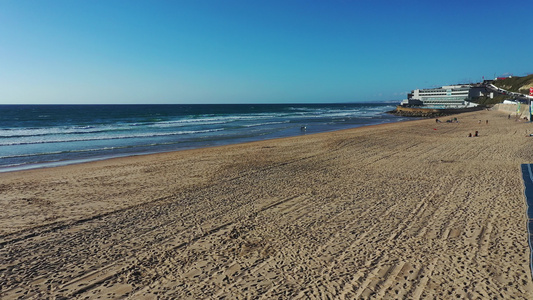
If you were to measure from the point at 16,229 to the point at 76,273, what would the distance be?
285 centimetres

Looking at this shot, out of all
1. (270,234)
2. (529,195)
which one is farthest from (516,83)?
(270,234)

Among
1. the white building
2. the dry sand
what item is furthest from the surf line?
the white building

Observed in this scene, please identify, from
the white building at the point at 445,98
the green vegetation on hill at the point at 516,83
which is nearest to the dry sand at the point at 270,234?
the white building at the point at 445,98

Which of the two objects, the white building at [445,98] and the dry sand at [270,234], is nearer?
the dry sand at [270,234]

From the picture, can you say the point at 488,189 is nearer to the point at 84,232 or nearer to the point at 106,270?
the point at 106,270

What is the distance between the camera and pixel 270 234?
608 cm

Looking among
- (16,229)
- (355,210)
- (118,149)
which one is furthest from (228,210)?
(118,149)

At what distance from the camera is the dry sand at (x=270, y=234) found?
4.34m

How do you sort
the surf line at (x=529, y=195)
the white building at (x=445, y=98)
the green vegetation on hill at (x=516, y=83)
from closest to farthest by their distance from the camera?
the surf line at (x=529, y=195)
the green vegetation on hill at (x=516, y=83)
the white building at (x=445, y=98)

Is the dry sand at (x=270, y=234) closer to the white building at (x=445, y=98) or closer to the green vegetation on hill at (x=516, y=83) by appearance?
the white building at (x=445, y=98)

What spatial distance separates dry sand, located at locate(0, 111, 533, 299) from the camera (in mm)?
4344

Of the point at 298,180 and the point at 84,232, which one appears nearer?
the point at 84,232

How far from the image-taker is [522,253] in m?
5.01

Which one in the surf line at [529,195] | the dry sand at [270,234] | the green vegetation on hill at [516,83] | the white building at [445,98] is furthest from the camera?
the white building at [445,98]
